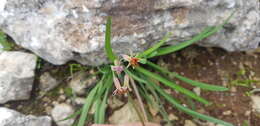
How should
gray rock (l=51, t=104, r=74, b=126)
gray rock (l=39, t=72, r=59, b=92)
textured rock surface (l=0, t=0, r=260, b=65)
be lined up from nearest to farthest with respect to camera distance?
textured rock surface (l=0, t=0, r=260, b=65) → gray rock (l=51, t=104, r=74, b=126) → gray rock (l=39, t=72, r=59, b=92)

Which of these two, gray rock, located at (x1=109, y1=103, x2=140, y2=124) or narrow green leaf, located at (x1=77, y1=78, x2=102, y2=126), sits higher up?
narrow green leaf, located at (x1=77, y1=78, x2=102, y2=126)

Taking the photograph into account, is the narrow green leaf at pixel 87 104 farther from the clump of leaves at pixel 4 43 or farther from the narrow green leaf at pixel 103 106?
the clump of leaves at pixel 4 43

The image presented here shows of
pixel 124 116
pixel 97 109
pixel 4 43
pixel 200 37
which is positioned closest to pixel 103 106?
pixel 97 109

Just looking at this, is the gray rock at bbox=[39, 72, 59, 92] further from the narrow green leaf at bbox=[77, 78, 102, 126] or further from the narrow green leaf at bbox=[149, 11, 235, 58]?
the narrow green leaf at bbox=[149, 11, 235, 58]

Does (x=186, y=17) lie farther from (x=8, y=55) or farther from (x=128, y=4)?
(x=8, y=55)

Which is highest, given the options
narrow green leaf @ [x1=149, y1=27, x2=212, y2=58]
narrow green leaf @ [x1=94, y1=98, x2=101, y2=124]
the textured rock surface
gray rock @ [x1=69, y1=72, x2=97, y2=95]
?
the textured rock surface

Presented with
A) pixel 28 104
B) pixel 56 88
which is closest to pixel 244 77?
pixel 56 88

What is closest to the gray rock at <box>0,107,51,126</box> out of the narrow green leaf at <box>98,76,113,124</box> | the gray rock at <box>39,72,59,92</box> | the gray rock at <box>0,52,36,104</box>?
the gray rock at <box>0,52,36,104</box>

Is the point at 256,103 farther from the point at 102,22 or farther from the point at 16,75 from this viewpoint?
the point at 16,75
